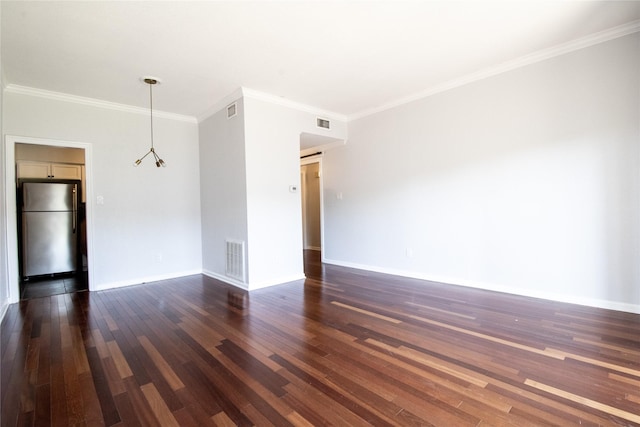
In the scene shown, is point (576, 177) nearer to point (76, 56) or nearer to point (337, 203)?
point (337, 203)

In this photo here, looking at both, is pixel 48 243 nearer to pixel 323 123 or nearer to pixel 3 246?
pixel 3 246

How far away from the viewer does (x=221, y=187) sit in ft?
15.6

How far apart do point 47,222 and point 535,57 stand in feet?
24.3

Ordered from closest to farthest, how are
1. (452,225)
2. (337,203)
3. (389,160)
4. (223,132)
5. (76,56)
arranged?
(76,56)
(452,225)
(223,132)
(389,160)
(337,203)

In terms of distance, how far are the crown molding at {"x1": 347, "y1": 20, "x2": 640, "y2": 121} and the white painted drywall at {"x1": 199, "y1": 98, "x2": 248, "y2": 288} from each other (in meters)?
2.54

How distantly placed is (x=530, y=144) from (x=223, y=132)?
4061mm

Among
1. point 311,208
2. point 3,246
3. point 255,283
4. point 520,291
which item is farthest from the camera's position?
point 311,208

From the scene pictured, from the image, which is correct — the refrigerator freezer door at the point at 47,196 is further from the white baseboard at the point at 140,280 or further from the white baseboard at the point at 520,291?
the white baseboard at the point at 520,291

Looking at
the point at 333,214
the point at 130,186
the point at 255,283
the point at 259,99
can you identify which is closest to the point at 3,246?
the point at 130,186

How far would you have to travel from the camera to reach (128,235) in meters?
4.67

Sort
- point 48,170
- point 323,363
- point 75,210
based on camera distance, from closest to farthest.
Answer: point 323,363 → point 75,210 → point 48,170

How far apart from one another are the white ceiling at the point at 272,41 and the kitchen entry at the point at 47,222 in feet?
6.85

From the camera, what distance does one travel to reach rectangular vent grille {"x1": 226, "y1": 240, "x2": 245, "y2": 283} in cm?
432

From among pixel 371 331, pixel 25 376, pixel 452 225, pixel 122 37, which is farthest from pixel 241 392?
pixel 452 225
